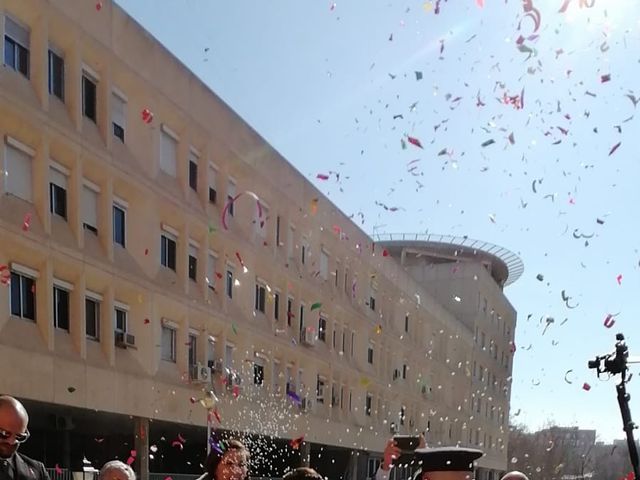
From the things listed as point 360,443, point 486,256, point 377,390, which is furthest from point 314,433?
point 486,256

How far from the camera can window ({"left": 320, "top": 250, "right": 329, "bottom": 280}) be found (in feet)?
77.8

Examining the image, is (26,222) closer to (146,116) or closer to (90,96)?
(90,96)

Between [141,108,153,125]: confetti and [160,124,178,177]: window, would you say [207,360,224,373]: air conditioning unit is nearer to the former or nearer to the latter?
[160,124,178,177]: window

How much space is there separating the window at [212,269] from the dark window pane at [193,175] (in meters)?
1.54

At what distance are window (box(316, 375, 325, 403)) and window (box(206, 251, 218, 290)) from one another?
6835 mm

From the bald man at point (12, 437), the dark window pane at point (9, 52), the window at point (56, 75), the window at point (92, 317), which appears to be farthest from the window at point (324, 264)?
the bald man at point (12, 437)

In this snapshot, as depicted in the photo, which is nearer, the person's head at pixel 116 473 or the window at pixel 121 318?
the person's head at pixel 116 473

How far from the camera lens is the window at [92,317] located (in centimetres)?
1314

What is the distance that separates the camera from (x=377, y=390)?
28312mm

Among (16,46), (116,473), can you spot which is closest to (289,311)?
(16,46)

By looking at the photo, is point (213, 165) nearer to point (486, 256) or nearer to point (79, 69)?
point (79, 69)

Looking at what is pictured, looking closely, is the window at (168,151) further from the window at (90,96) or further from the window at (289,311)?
the window at (289,311)

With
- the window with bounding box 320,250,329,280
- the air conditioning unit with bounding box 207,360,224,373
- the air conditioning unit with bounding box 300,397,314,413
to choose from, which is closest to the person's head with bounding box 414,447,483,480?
the air conditioning unit with bounding box 207,360,224,373

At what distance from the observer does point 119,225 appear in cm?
1413
